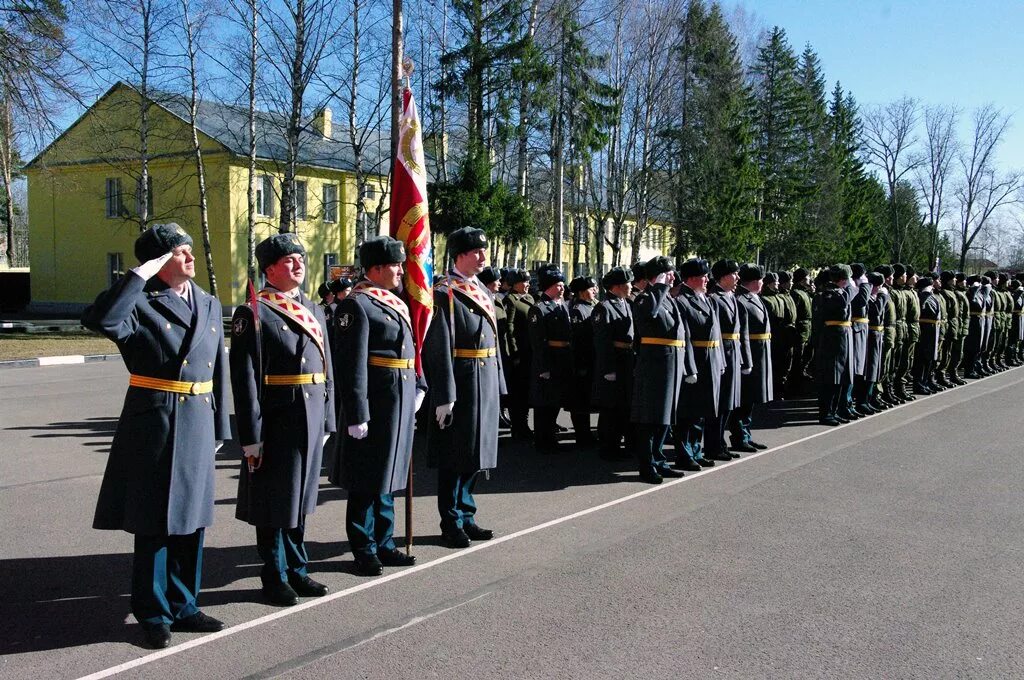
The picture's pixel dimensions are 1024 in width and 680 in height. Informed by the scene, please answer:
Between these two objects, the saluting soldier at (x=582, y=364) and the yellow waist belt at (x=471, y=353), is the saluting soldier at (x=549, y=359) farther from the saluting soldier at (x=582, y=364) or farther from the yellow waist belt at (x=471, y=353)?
the yellow waist belt at (x=471, y=353)

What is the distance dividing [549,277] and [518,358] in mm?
1219

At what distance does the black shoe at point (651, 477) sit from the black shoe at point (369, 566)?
120 inches

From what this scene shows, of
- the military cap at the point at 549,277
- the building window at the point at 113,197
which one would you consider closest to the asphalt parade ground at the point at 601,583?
the military cap at the point at 549,277

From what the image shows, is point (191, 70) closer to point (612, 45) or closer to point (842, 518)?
point (612, 45)

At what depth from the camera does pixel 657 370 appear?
7.65 meters

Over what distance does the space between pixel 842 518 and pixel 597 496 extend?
1.83 m

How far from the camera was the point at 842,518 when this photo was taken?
636cm

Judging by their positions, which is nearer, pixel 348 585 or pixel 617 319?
pixel 348 585

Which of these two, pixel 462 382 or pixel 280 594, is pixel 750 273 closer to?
pixel 462 382

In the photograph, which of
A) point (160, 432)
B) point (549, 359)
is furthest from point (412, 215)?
point (549, 359)

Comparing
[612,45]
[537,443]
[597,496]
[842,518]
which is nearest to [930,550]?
[842,518]

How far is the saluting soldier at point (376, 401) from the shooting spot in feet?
16.6

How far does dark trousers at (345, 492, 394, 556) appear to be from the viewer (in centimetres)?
518

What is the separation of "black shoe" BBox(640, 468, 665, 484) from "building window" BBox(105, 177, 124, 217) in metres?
35.5
